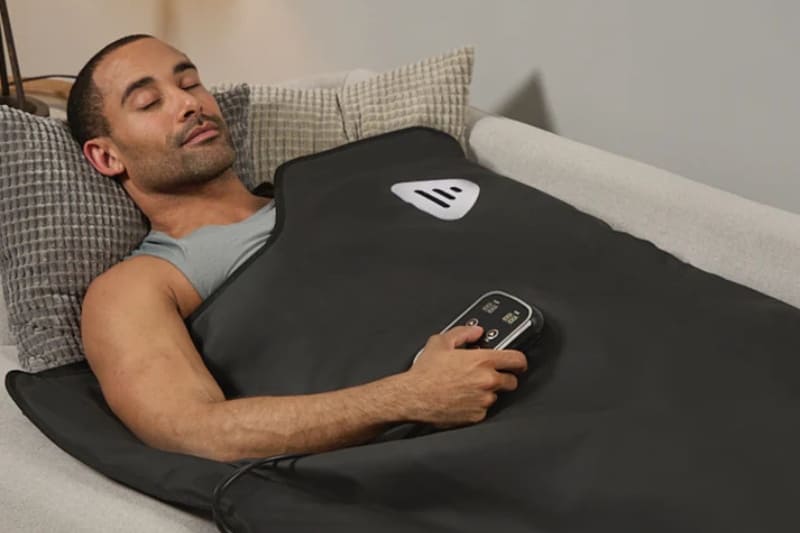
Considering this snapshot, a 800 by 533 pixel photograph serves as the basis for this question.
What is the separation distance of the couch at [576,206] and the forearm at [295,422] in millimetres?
103

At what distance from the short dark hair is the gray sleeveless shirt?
0.64 ft

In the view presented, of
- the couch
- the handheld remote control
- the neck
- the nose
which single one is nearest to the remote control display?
the handheld remote control

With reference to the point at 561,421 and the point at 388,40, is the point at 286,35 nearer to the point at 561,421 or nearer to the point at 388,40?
the point at 388,40

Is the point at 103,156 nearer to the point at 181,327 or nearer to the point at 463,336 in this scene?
the point at 181,327

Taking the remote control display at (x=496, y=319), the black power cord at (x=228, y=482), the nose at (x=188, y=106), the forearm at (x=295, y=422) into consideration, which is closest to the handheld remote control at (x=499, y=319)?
the remote control display at (x=496, y=319)

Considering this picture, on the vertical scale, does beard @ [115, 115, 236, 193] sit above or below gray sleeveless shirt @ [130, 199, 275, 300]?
above

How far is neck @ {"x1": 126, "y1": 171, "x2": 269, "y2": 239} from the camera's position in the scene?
4.95 feet

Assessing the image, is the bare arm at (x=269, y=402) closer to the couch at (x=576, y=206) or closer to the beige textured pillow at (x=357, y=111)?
the couch at (x=576, y=206)

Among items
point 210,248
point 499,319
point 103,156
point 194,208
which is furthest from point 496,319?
point 103,156

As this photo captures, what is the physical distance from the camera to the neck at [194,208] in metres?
1.51

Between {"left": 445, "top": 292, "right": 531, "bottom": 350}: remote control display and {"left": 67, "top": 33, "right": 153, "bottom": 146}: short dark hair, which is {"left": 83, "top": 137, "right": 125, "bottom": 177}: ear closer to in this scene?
{"left": 67, "top": 33, "right": 153, "bottom": 146}: short dark hair

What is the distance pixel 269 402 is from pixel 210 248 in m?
0.37

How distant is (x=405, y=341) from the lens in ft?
4.05

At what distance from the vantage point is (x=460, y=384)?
109cm
